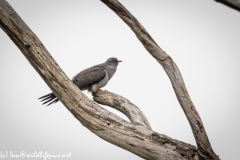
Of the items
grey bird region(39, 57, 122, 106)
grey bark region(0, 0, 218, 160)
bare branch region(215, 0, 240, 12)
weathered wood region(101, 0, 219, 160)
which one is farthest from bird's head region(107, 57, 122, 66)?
bare branch region(215, 0, 240, 12)

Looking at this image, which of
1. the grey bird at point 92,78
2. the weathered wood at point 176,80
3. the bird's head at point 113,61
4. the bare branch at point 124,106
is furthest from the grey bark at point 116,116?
the bird's head at point 113,61

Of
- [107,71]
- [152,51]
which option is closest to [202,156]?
[152,51]

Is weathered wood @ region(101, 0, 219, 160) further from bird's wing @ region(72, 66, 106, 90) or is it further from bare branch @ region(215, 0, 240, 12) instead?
bird's wing @ region(72, 66, 106, 90)

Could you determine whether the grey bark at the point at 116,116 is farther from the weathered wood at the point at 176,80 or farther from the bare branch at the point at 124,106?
the bare branch at the point at 124,106

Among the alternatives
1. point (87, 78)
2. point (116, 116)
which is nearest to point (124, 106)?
point (116, 116)

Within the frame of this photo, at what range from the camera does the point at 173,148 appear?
4.13m

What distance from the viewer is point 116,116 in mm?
4426

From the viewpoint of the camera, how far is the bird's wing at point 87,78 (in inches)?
320

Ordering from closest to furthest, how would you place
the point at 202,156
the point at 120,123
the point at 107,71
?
1. the point at 202,156
2. the point at 120,123
3. the point at 107,71

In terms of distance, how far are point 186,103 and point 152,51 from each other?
0.81 meters

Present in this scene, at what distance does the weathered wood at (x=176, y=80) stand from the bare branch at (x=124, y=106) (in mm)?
1209

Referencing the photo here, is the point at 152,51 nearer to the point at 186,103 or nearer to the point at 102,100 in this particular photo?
the point at 186,103

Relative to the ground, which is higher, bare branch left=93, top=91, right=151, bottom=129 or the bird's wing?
the bird's wing

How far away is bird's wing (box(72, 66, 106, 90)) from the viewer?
8125 millimetres
